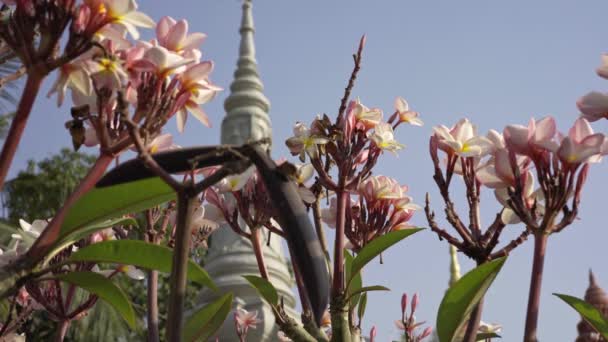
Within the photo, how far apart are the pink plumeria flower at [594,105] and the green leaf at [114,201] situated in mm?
358

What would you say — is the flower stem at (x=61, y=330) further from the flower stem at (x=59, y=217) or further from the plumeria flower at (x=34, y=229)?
the flower stem at (x=59, y=217)

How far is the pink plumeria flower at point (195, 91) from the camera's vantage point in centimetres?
55

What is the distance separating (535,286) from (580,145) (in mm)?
127

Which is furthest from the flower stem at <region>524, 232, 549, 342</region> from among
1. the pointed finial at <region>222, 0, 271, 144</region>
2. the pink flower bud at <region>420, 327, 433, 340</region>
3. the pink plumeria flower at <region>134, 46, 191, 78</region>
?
the pointed finial at <region>222, 0, 271, 144</region>

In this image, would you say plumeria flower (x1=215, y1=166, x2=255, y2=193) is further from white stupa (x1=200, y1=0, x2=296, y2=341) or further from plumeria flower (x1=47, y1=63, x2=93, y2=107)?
white stupa (x1=200, y1=0, x2=296, y2=341)

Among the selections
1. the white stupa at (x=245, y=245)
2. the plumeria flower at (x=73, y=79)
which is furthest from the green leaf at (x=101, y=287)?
the white stupa at (x=245, y=245)

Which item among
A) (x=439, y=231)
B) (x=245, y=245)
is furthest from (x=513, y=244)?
(x=245, y=245)

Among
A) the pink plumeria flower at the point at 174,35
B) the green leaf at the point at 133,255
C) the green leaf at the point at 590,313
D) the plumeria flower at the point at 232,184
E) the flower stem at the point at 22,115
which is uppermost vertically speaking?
the pink plumeria flower at the point at 174,35

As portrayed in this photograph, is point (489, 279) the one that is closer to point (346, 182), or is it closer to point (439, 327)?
point (439, 327)

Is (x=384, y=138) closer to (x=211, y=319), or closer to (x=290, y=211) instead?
(x=211, y=319)

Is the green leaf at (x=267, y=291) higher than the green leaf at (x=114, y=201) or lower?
lower

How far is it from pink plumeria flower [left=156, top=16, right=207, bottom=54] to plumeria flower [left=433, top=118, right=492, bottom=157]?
0.28 metres

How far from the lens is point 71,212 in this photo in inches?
20.5

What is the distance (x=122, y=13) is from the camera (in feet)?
1.62
